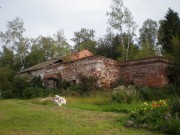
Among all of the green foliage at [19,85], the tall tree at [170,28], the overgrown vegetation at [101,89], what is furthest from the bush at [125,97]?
the green foliage at [19,85]

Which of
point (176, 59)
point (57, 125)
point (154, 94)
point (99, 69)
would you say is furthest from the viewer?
point (99, 69)

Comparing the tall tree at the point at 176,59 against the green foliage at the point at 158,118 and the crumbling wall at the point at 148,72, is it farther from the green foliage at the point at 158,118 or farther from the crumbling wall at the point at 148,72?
the green foliage at the point at 158,118

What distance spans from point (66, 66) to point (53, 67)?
2.47m

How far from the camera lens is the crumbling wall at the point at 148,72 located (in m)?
23.4

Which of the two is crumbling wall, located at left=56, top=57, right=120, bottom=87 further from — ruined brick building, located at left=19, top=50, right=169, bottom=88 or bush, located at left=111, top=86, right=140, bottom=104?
bush, located at left=111, top=86, right=140, bottom=104

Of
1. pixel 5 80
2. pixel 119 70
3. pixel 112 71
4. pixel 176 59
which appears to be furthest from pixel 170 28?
pixel 5 80

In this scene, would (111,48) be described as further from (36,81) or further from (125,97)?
(125,97)

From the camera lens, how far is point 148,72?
2408cm

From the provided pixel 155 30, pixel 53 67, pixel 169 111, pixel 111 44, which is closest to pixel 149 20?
pixel 155 30

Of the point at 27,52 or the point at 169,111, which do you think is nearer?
the point at 169,111

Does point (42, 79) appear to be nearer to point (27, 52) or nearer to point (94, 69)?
point (94, 69)

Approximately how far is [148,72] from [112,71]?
374cm

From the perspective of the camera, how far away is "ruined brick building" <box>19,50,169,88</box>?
77.3ft

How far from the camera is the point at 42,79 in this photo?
3250cm
